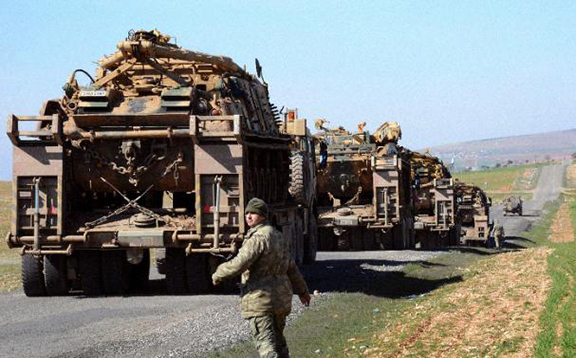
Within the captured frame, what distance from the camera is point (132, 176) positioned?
54.1 feet

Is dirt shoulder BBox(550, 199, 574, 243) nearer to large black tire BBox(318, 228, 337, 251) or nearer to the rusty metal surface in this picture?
large black tire BBox(318, 228, 337, 251)

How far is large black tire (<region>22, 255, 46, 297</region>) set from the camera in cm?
1670

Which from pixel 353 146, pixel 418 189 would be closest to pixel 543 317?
pixel 353 146

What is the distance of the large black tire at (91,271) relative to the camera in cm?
1661

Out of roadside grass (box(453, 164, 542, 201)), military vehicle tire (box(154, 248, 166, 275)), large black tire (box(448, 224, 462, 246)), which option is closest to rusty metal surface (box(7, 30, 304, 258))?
military vehicle tire (box(154, 248, 166, 275))

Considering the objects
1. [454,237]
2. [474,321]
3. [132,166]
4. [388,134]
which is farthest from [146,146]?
[454,237]

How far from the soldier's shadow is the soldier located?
814 centimetres

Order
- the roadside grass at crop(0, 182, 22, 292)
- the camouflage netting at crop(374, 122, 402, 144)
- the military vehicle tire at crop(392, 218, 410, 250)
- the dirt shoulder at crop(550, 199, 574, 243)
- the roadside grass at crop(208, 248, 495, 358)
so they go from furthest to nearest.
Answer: the dirt shoulder at crop(550, 199, 574, 243)
the camouflage netting at crop(374, 122, 402, 144)
the military vehicle tire at crop(392, 218, 410, 250)
the roadside grass at crop(0, 182, 22, 292)
the roadside grass at crop(208, 248, 495, 358)

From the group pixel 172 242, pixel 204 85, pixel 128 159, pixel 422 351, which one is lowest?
pixel 422 351

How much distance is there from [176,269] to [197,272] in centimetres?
38

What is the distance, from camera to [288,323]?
43.0 ft

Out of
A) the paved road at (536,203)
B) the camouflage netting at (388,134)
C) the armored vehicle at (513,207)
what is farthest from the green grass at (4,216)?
the armored vehicle at (513,207)

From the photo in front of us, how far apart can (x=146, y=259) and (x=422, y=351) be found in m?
8.17

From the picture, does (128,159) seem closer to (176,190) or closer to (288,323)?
(176,190)
